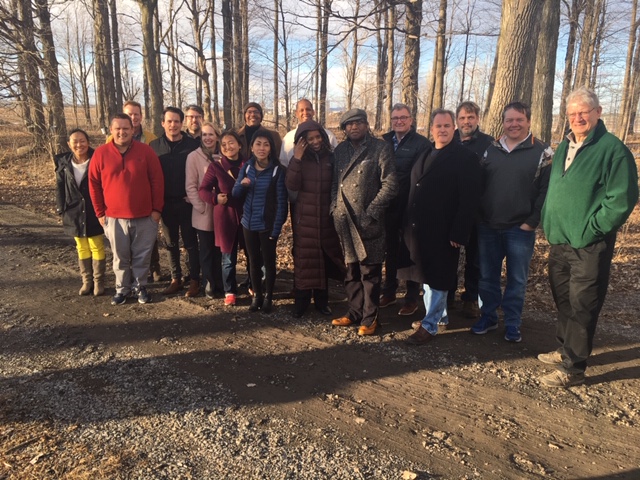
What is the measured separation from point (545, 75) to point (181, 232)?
341 inches

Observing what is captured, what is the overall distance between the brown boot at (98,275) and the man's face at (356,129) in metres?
3.51

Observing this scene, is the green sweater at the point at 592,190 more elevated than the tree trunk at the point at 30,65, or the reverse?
the tree trunk at the point at 30,65

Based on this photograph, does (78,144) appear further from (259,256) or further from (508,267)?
(508,267)

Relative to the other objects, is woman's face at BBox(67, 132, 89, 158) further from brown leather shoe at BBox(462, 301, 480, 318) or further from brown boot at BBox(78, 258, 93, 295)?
brown leather shoe at BBox(462, 301, 480, 318)

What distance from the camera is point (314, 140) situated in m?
4.63

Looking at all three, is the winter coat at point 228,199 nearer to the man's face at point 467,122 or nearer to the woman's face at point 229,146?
the woman's face at point 229,146

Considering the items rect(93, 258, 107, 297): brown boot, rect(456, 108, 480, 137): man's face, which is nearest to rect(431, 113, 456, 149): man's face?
rect(456, 108, 480, 137): man's face

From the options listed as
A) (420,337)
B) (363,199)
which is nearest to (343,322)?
(420,337)

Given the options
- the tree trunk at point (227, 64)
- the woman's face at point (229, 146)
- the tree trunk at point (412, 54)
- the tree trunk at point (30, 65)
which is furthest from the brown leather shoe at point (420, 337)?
the tree trunk at point (227, 64)

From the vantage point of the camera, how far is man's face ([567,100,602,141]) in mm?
3553

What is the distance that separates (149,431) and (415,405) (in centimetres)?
197

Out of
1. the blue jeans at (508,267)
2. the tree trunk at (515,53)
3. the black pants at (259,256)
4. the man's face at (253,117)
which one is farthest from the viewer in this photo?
the tree trunk at (515,53)

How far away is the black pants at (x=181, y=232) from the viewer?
5.68 m

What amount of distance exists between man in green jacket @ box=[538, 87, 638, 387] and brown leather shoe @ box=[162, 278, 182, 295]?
4.37 meters
